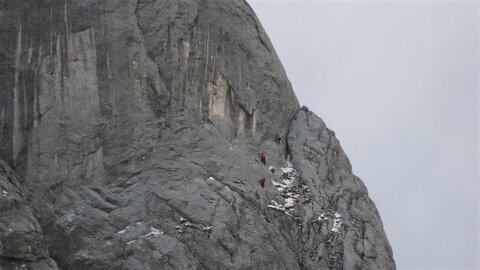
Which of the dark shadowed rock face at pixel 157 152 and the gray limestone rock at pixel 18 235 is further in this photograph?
the dark shadowed rock face at pixel 157 152

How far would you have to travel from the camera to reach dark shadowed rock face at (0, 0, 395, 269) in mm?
32125

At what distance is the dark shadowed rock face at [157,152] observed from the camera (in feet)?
105

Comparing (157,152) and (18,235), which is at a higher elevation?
(157,152)

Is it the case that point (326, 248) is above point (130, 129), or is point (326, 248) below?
below

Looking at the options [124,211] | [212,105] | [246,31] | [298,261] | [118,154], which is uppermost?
[246,31]

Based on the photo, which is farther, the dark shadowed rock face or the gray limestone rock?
the dark shadowed rock face

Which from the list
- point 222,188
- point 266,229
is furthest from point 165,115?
point 266,229

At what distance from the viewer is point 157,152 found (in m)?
34.8

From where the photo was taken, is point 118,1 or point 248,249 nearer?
point 248,249

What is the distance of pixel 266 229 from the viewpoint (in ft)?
112

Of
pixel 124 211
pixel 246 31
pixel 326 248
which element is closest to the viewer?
pixel 124 211

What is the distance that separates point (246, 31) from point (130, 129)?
9456 millimetres

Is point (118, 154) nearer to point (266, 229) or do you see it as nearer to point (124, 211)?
point (124, 211)

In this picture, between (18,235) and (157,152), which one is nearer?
(18,235)
